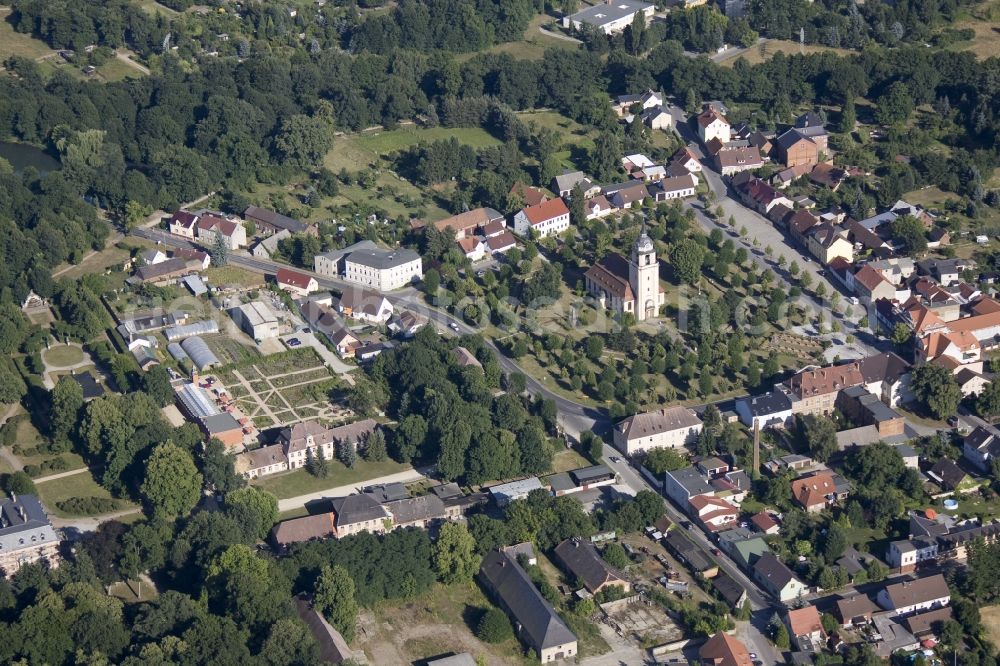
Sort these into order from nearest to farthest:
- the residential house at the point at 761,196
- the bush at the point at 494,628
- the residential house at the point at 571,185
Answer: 1. the bush at the point at 494,628
2. the residential house at the point at 761,196
3. the residential house at the point at 571,185

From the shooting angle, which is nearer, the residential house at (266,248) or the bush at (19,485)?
the bush at (19,485)

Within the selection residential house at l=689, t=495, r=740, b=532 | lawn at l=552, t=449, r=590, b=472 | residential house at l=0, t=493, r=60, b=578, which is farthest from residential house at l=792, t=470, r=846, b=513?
residential house at l=0, t=493, r=60, b=578

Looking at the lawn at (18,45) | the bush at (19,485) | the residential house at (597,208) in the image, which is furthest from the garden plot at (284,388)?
the lawn at (18,45)

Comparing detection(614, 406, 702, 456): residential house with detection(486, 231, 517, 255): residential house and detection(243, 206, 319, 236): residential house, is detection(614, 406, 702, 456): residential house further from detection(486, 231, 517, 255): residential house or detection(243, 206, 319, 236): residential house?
detection(243, 206, 319, 236): residential house

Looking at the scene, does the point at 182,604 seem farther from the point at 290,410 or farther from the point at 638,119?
the point at 638,119

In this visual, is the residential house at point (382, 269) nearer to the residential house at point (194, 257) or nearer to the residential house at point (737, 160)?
the residential house at point (194, 257)

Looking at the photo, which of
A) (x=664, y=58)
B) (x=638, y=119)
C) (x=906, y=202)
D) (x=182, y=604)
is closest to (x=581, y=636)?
(x=182, y=604)
